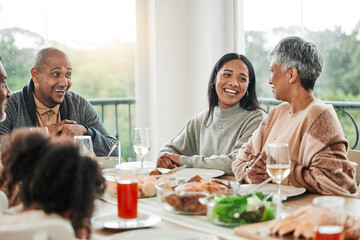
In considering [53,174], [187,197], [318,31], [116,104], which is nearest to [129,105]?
[116,104]

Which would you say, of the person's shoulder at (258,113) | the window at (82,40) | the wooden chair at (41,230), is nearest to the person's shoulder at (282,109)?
the person's shoulder at (258,113)

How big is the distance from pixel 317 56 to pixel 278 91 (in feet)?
0.74

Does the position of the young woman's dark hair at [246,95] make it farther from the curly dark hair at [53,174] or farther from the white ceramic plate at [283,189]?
the curly dark hair at [53,174]

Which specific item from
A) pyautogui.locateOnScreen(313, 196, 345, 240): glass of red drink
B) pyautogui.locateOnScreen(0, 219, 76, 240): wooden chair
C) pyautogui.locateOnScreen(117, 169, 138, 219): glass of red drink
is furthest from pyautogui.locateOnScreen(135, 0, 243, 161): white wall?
pyautogui.locateOnScreen(0, 219, 76, 240): wooden chair

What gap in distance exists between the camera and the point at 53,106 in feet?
10.2

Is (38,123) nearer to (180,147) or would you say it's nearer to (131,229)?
(180,147)

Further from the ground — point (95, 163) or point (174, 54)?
point (174, 54)

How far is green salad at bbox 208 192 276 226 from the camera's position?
1.38 m

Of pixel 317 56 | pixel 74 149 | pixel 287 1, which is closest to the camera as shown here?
pixel 74 149

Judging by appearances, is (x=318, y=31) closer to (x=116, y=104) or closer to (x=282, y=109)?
(x=282, y=109)

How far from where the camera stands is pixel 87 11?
13.6 feet

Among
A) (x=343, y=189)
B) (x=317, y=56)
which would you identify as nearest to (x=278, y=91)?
(x=317, y=56)

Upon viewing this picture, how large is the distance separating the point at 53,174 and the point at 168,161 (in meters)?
1.70

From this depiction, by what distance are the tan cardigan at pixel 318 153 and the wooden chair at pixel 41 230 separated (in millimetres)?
1215
